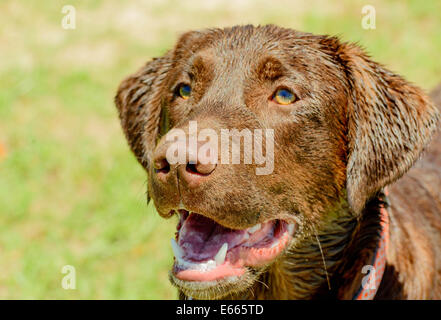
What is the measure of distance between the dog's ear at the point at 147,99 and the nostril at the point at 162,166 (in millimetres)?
941

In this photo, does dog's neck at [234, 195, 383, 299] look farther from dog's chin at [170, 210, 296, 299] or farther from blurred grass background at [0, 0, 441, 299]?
blurred grass background at [0, 0, 441, 299]

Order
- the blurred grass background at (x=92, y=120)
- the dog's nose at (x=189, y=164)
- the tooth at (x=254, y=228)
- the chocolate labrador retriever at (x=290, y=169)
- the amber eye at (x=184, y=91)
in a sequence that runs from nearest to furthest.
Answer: the dog's nose at (x=189, y=164), the chocolate labrador retriever at (x=290, y=169), the tooth at (x=254, y=228), the amber eye at (x=184, y=91), the blurred grass background at (x=92, y=120)

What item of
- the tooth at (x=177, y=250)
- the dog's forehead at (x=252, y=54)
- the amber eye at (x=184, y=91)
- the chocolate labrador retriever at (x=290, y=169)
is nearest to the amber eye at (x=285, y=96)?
the chocolate labrador retriever at (x=290, y=169)

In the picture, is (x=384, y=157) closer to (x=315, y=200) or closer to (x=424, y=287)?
(x=315, y=200)

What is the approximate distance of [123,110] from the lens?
164 inches

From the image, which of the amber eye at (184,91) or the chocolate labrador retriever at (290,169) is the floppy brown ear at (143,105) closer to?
the chocolate labrador retriever at (290,169)

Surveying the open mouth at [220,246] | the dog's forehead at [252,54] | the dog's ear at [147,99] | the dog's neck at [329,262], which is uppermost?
the dog's forehead at [252,54]

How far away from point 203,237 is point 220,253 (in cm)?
17

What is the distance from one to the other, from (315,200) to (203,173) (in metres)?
0.86

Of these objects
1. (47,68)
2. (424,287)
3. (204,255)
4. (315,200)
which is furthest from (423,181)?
(47,68)

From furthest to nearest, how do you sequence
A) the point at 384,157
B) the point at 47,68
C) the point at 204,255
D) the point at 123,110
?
the point at 47,68 → the point at 123,110 → the point at 384,157 → the point at 204,255

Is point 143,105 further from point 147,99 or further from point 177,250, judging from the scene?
point 177,250

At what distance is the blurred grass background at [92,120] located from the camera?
5.20 metres

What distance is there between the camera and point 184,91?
3496 mm
